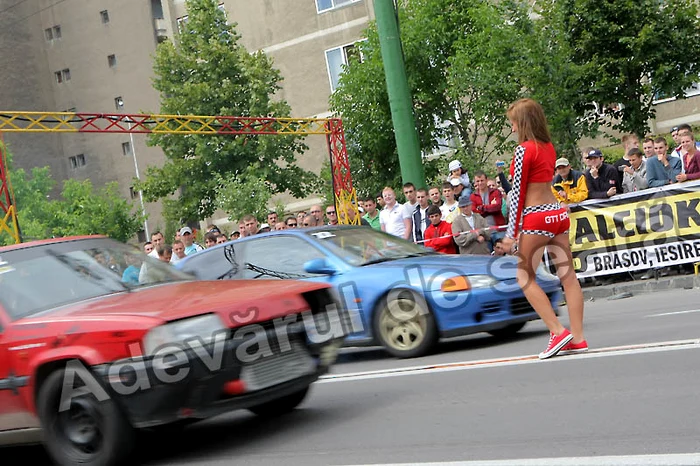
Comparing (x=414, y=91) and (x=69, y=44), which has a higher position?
(x=69, y=44)

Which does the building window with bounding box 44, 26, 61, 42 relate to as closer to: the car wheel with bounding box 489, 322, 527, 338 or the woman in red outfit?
the car wheel with bounding box 489, 322, 527, 338

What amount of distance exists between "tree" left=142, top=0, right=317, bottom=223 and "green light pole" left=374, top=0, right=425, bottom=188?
20623 mm

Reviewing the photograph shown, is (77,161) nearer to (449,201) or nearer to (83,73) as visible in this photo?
(83,73)

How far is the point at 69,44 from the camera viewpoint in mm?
65562

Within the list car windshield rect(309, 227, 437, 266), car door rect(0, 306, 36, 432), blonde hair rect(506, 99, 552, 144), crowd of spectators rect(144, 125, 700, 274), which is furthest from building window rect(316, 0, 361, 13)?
car door rect(0, 306, 36, 432)

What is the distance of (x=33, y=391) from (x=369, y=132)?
79.0 ft

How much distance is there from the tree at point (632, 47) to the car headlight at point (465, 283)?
16060 mm

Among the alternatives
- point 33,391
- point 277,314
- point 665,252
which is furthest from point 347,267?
point 665,252

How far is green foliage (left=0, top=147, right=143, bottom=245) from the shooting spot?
198 ft

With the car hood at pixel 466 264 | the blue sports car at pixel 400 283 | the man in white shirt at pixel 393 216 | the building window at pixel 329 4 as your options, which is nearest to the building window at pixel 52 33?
the building window at pixel 329 4

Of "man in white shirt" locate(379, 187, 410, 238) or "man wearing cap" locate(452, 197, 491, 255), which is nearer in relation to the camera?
"man wearing cap" locate(452, 197, 491, 255)

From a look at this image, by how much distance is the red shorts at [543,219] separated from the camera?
7.54 meters

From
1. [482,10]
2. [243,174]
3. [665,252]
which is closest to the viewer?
[665,252]

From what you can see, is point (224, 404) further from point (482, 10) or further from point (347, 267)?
point (482, 10)
